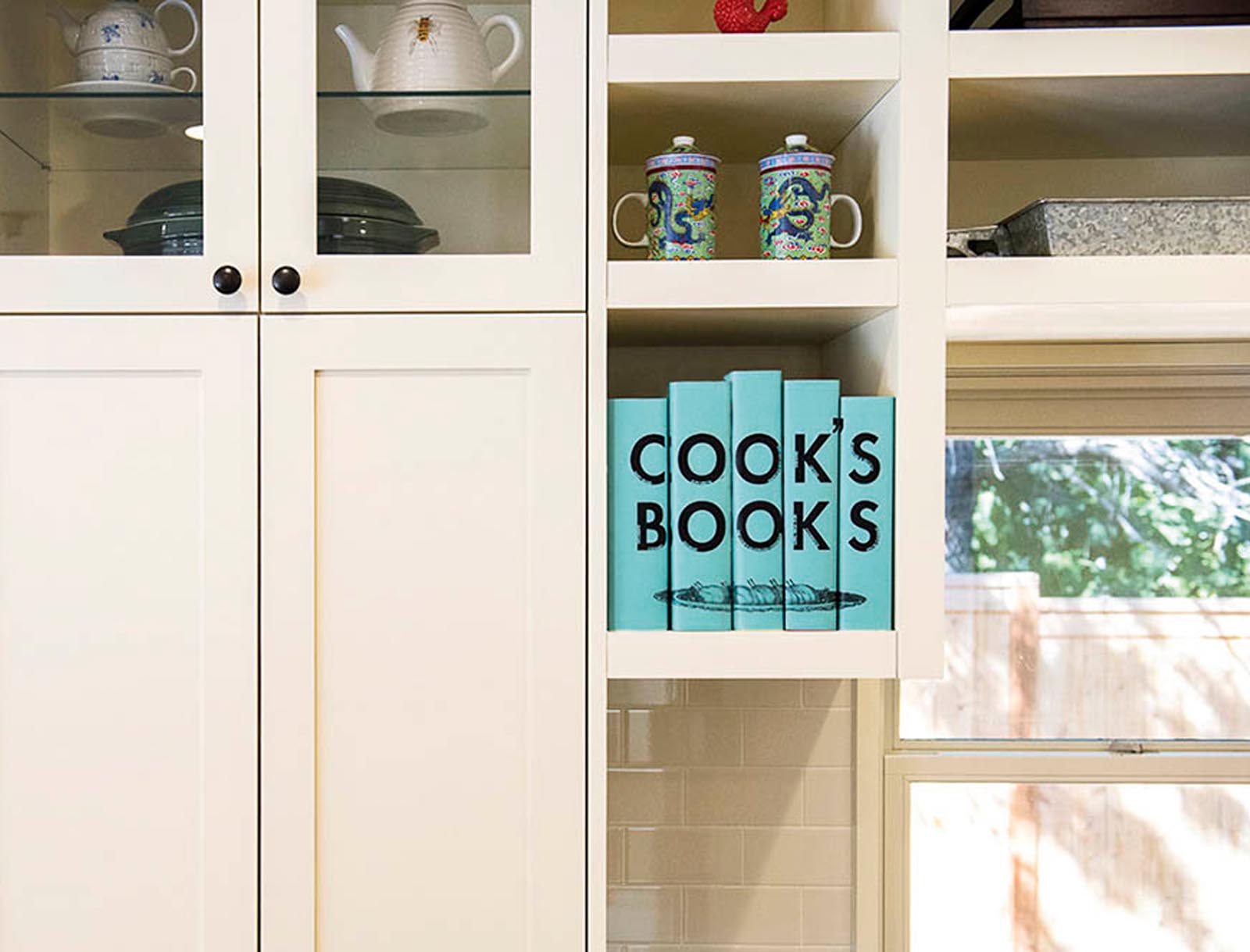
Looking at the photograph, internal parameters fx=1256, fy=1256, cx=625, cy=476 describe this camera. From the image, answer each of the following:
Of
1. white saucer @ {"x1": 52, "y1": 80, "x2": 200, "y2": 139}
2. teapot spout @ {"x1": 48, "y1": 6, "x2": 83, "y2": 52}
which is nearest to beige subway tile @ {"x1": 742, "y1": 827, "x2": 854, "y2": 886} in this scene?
white saucer @ {"x1": 52, "y1": 80, "x2": 200, "y2": 139}

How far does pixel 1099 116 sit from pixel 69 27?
3.69 feet

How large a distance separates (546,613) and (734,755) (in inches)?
19.6

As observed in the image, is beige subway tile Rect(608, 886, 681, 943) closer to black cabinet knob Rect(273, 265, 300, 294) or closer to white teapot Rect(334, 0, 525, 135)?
black cabinet knob Rect(273, 265, 300, 294)

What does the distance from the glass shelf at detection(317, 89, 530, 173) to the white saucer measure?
16cm

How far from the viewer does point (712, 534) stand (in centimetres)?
130

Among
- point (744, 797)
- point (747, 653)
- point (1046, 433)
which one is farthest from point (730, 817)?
point (1046, 433)

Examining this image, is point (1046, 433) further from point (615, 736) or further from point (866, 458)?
point (615, 736)

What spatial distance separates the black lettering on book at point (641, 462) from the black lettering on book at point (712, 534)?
4 centimetres

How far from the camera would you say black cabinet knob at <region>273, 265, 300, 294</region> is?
4.07ft

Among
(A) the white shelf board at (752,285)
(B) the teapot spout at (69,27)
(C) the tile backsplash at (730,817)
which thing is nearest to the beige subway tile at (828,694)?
(C) the tile backsplash at (730,817)

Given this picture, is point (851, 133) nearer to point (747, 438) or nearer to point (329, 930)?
point (747, 438)

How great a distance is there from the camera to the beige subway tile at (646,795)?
65.2 inches

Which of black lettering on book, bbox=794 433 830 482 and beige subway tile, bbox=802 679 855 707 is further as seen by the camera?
beige subway tile, bbox=802 679 855 707

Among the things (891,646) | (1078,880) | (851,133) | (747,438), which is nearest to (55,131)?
(747,438)
